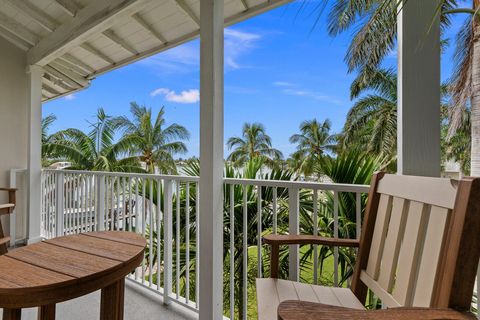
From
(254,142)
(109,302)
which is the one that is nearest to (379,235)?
(109,302)

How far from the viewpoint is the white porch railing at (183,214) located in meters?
1.88

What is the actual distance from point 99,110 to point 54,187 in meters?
7.22

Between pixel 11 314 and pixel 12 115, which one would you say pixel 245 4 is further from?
pixel 12 115

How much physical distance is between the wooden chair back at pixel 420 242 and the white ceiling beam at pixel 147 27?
2904mm

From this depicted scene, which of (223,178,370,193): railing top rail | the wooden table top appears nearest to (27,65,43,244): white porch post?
the wooden table top

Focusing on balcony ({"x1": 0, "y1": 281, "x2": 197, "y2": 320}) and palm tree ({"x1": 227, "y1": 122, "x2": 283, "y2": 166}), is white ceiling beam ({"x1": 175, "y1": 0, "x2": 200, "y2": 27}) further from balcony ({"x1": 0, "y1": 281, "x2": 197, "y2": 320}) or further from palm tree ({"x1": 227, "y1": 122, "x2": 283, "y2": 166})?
palm tree ({"x1": 227, "y1": 122, "x2": 283, "y2": 166})

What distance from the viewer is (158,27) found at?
3168 millimetres

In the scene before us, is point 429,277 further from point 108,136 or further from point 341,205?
point 108,136

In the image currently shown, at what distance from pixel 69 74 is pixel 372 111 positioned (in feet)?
60.0

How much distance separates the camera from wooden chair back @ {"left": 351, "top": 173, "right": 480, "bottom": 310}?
78cm

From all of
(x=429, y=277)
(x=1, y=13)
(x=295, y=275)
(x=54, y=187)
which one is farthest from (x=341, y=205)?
(x=1, y=13)

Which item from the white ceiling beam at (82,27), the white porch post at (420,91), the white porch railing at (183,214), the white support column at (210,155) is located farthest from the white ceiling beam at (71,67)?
the white porch post at (420,91)

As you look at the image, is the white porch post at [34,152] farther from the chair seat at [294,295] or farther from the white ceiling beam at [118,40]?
the chair seat at [294,295]

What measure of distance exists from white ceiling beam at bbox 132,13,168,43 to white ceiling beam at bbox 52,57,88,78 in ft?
6.05
